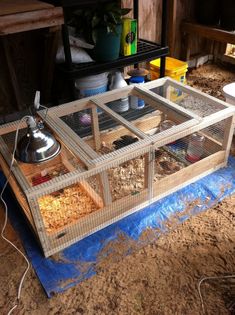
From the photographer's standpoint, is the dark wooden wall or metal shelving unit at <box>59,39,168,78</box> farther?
the dark wooden wall

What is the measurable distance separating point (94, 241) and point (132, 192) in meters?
0.26

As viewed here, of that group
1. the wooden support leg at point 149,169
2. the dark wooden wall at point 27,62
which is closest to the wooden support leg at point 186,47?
the dark wooden wall at point 27,62

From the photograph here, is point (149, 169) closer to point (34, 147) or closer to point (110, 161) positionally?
point (110, 161)

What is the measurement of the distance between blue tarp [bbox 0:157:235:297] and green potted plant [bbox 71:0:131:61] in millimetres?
861

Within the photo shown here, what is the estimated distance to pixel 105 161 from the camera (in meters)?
1.08

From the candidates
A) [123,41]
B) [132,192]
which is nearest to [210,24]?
[123,41]

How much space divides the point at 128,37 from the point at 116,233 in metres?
1.12

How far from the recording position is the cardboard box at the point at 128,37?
1.72 m

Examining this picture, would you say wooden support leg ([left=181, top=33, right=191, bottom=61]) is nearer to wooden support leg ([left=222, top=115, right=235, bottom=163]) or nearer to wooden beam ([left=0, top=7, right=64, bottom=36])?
wooden support leg ([left=222, top=115, right=235, bottom=163])

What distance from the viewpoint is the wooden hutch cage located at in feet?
3.63

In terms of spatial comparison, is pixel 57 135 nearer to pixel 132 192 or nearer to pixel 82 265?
pixel 132 192

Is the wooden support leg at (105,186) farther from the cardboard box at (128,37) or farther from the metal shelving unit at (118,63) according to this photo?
the cardboard box at (128,37)

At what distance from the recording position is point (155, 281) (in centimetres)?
108

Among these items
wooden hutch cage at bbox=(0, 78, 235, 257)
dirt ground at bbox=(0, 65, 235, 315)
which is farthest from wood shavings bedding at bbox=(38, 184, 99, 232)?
dirt ground at bbox=(0, 65, 235, 315)
